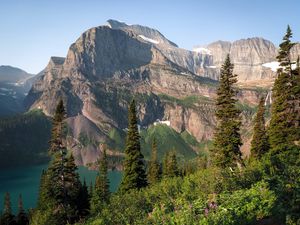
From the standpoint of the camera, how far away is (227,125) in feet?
157

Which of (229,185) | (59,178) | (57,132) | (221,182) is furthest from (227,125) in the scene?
(59,178)

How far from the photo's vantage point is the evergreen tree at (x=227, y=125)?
47.3 metres

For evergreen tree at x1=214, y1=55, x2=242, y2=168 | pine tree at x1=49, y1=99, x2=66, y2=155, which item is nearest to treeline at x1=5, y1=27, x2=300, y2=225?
evergreen tree at x1=214, y1=55, x2=242, y2=168

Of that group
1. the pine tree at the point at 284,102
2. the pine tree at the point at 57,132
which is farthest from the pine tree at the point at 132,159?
the pine tree at the point at 284,102

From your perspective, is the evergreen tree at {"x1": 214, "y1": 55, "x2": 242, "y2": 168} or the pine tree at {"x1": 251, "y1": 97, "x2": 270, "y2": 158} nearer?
the evergreen tree at {"x1": 214, "y1": 55, "x2": 242, "y2": 168}

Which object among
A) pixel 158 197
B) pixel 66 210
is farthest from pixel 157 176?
pixel 158 197

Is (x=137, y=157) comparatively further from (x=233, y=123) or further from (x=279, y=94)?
(x=279, y=94)

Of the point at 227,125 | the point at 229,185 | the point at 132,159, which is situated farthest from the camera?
the point at 132,159

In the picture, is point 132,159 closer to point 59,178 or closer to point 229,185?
point 59,178

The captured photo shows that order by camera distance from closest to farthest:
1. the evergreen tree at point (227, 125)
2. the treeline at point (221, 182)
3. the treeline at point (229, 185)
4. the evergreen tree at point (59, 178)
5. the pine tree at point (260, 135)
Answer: the treeline at point (229, 185), the treeline at point (221, 182), the evergreen tree at point (227, 125), the evergreen tree at point (59, 178), the pine tree at point (260, 135)

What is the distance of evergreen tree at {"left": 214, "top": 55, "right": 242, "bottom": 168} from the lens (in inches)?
1864

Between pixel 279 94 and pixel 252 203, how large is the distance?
32544mm

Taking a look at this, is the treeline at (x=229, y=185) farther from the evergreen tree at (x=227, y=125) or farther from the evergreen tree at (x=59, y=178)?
the evergreen tree at (x=59, y=178)

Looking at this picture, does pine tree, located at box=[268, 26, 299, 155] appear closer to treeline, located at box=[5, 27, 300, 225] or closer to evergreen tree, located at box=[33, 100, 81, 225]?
treeline, located at box=[5, 27, 300, 225]
